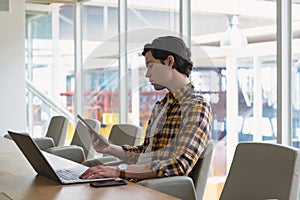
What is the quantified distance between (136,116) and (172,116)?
0.97m

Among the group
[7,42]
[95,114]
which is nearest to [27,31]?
[7,42]

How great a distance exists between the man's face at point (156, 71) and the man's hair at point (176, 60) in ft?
0.08

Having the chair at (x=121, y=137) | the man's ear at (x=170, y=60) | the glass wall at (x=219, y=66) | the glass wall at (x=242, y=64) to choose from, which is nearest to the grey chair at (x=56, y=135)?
the glass wall at (x=219, y=66)

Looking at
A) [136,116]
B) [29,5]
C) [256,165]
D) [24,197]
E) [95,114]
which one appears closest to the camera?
[24,197]

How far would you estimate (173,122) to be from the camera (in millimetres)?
2898

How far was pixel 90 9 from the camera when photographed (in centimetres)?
697

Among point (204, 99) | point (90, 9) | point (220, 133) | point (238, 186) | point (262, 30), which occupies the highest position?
point (90, 9)

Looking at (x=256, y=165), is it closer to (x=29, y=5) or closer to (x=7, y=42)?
(x=7, y=42)

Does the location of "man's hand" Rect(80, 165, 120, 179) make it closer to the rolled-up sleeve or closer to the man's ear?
the rolled-up sleeve

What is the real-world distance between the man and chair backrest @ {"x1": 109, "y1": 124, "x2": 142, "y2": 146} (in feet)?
2.27

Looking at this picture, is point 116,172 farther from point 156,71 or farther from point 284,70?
point 284,70

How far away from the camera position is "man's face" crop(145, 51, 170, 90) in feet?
8.90

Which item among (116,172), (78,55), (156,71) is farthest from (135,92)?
(78,55)

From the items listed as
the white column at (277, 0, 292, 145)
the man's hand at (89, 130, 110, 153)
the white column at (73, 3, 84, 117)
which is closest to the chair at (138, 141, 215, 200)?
the man's hand at (89, 130, 110, 153)
